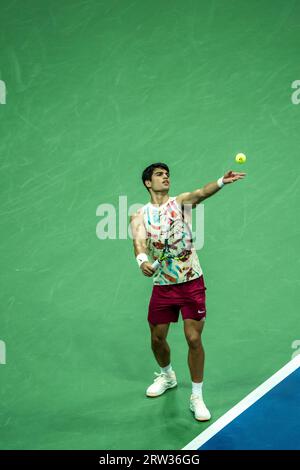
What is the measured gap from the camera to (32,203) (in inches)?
343

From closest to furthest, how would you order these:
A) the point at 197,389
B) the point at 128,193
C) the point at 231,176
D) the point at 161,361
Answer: the point at 231,176, the point at 197,389, the point at 161,361, the point at 128,193

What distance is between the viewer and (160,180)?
575 cm

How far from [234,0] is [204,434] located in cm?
695

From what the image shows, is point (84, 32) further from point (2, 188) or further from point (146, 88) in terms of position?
point (2, 188)

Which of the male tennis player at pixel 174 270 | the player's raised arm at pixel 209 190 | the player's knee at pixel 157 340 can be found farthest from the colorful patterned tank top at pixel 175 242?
the player's knee at pixel 157 340

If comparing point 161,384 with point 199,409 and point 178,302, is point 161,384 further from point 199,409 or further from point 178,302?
point 178,302

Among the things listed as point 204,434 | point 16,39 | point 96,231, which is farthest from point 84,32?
point 204,434

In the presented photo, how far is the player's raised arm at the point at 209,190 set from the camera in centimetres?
538

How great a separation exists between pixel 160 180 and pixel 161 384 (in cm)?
181

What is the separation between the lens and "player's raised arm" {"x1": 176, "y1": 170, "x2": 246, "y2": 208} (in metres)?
5.38

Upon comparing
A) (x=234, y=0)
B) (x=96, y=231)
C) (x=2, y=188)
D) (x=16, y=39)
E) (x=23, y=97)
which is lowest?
(x=96, y=231)

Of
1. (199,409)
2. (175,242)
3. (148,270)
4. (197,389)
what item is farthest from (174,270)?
(199,409)

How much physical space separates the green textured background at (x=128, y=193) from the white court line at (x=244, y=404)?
0.10 metres

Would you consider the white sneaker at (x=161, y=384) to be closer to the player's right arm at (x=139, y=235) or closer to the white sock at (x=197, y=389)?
the white sock at (x=197, y=389)
